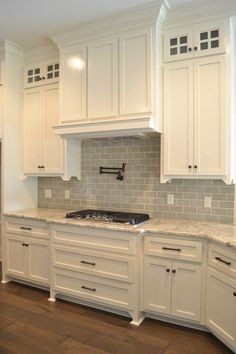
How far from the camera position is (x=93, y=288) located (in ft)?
9.23

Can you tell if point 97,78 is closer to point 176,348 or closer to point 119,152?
point 119,152

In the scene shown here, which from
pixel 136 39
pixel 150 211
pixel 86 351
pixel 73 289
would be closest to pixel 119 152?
pixel 150 211

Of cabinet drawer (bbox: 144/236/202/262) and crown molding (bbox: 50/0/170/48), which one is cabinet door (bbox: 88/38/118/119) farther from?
cabinet drawer (bbox: 144/236/202/262)

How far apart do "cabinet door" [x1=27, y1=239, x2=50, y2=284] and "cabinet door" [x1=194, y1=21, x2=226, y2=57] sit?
2.63 m

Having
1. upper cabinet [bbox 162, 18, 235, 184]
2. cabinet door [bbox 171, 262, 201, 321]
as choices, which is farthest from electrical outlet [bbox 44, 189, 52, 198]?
cabinet door [bbox 171, 262, 201, 321]

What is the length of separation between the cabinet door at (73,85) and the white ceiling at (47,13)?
1.06 ft

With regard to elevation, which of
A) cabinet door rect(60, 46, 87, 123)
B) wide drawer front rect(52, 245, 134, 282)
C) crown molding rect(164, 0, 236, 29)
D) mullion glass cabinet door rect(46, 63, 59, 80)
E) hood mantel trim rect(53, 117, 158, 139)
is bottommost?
wide drawer front rect(52, 245, 134, 282)

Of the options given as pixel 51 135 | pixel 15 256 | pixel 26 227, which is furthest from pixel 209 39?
pixel 15 256

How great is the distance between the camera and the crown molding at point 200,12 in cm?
250

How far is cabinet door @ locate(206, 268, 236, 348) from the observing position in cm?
209

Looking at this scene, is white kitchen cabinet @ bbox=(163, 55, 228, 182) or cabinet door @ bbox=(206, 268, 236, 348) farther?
white kitchen cabinet @ bbox=(163, 55, 228, 182)

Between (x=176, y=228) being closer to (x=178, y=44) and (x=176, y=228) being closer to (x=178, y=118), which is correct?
(x=178, y=118)

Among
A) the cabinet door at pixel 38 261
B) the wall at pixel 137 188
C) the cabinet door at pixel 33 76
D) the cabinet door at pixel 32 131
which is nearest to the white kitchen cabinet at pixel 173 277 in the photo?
the wall at pixel 137 188

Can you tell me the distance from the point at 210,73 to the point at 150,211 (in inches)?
62.6
